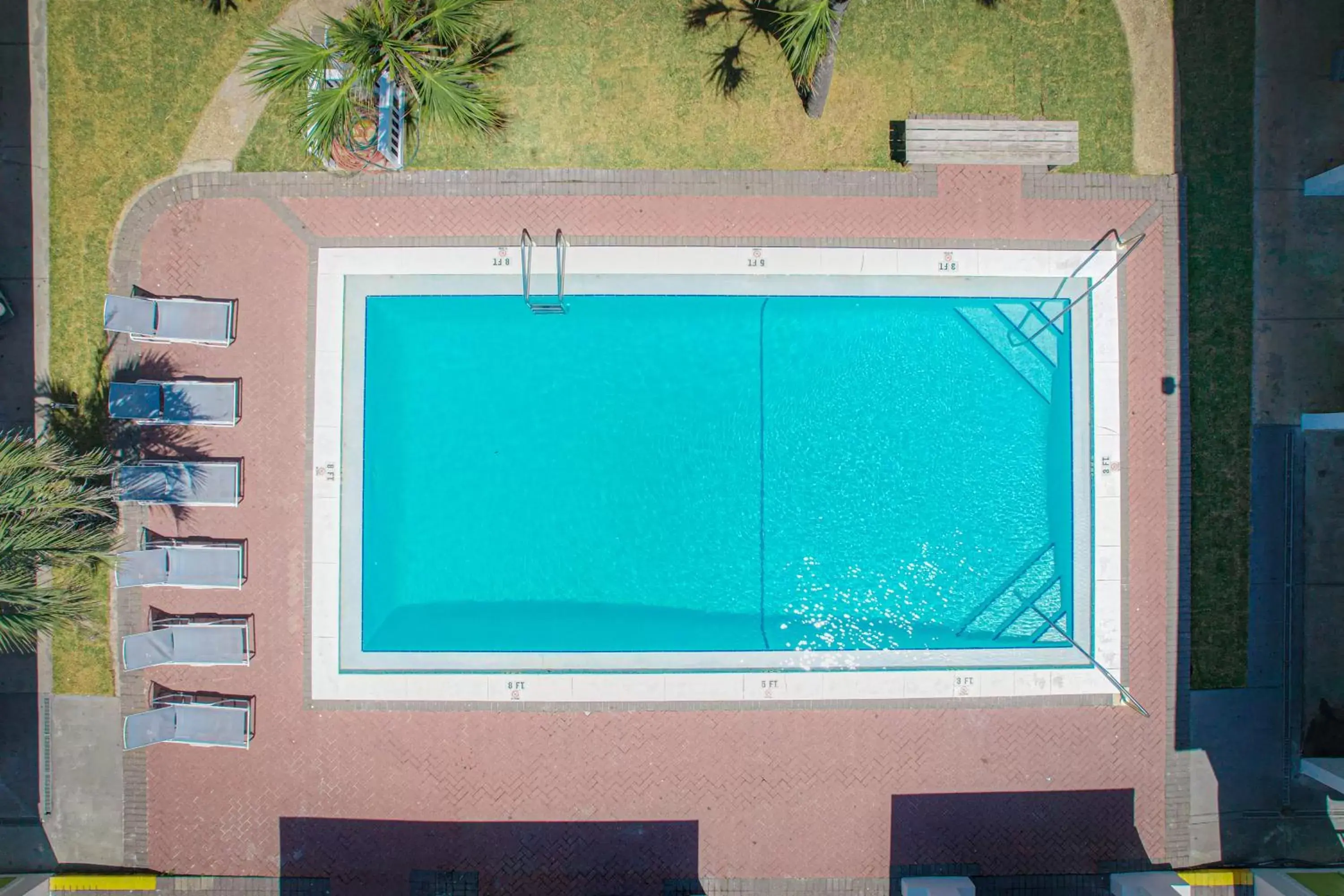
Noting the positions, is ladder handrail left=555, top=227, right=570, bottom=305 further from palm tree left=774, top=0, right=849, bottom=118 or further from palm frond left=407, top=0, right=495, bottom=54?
palm tree left=774, top=0, right=849, bottom=118

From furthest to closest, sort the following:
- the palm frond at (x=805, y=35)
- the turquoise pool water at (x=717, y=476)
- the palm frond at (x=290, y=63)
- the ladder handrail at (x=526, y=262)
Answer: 1. the turquoise pool water at (x=717, y=476)
2. the ladder handrail at (x=526, y=262)
3. the palm frond at (x=290, y=63)
4. the palm frond at (x=805, y=35)

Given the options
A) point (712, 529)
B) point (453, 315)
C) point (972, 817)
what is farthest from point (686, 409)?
point (972, 817)

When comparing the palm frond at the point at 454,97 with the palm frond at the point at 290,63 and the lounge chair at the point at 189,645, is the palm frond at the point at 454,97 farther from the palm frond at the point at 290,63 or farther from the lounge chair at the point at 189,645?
the lounge chair at the point at 189,645

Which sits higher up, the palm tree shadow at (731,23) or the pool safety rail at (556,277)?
the palm tree shadow at (731,23)

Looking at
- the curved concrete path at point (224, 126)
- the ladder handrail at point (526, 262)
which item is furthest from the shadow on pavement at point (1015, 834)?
the curved concrete path at point (224, 126)

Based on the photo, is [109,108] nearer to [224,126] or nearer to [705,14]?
[224,126]
